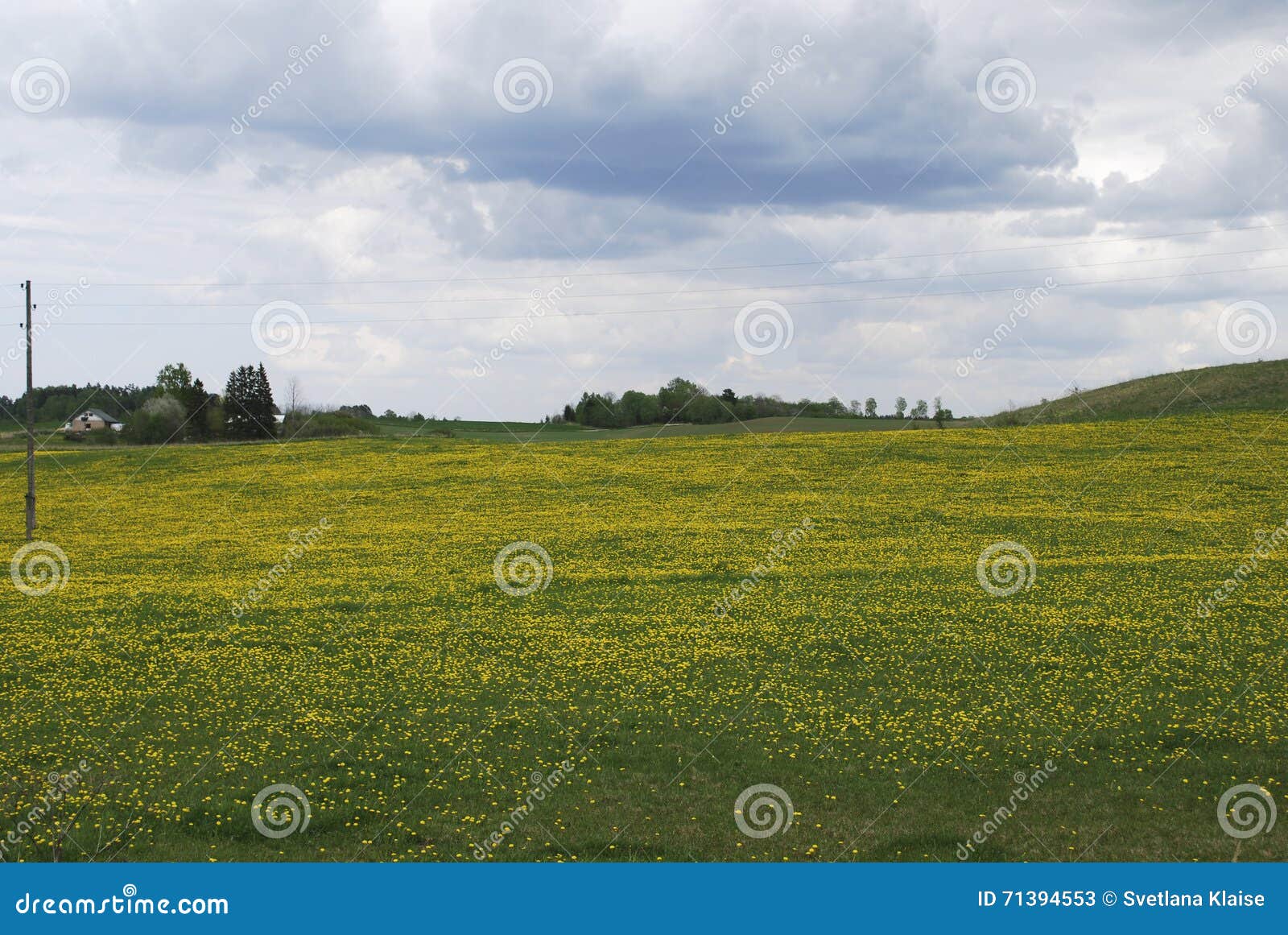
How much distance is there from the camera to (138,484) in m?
52.1

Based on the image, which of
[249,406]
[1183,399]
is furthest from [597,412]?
[1183,399]

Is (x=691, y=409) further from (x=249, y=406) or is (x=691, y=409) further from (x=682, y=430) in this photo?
(x=249, y=406)

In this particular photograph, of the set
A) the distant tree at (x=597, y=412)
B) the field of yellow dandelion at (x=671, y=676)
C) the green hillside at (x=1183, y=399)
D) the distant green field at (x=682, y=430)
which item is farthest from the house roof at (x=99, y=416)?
the green hillside at (x=1183, y=399)

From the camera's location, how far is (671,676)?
1795 cm

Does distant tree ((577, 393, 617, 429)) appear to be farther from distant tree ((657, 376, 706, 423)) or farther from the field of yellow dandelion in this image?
the field of yellow dandelion

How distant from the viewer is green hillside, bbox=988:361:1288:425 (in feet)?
179

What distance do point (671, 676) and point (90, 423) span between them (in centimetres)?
9664

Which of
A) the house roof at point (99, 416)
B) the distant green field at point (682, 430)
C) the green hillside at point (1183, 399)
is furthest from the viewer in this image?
the house roof at point (99, 416)

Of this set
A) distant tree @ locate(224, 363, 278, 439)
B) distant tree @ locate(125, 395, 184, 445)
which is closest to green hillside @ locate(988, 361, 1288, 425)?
distant tree @ locate(224, 363, 278, 439)

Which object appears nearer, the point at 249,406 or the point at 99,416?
the point at 249,406

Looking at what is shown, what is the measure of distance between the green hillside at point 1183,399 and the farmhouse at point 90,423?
68.6 m

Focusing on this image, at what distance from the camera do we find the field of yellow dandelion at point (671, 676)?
11398 mm

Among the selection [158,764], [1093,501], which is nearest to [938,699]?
[158,764]

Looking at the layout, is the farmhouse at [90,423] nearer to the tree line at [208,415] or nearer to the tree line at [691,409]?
the tree line at [208,415]
